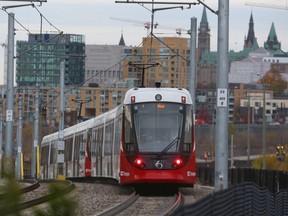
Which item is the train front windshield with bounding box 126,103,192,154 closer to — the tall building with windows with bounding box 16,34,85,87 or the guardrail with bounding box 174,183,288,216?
the guardrail with bounding box 174,183,288,216

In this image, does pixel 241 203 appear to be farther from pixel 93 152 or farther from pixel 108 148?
pixel 93 152

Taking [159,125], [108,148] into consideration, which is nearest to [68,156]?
[108,148]

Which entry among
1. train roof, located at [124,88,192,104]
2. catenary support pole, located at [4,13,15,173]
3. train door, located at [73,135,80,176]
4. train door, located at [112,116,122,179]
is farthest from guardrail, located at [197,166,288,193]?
catenary support pole, located at [4,13,15,173]

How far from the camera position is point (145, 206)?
22.2m

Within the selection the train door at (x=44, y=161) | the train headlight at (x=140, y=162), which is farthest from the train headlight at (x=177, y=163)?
the train door at (x=44, y=161)

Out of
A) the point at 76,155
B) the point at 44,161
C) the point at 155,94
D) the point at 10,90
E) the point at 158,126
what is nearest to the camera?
the point at 158,126

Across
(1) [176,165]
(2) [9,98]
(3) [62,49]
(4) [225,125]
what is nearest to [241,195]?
(4) [225,125]

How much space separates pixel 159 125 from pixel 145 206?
4217 millimetres

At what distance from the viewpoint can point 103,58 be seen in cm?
15300

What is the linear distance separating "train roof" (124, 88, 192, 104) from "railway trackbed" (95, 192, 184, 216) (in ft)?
8.50

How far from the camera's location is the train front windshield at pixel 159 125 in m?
25.8

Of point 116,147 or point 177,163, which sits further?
point 116,147

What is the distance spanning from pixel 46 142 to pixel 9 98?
76.4 feet

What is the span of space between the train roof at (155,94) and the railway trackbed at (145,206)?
8.50 ft
